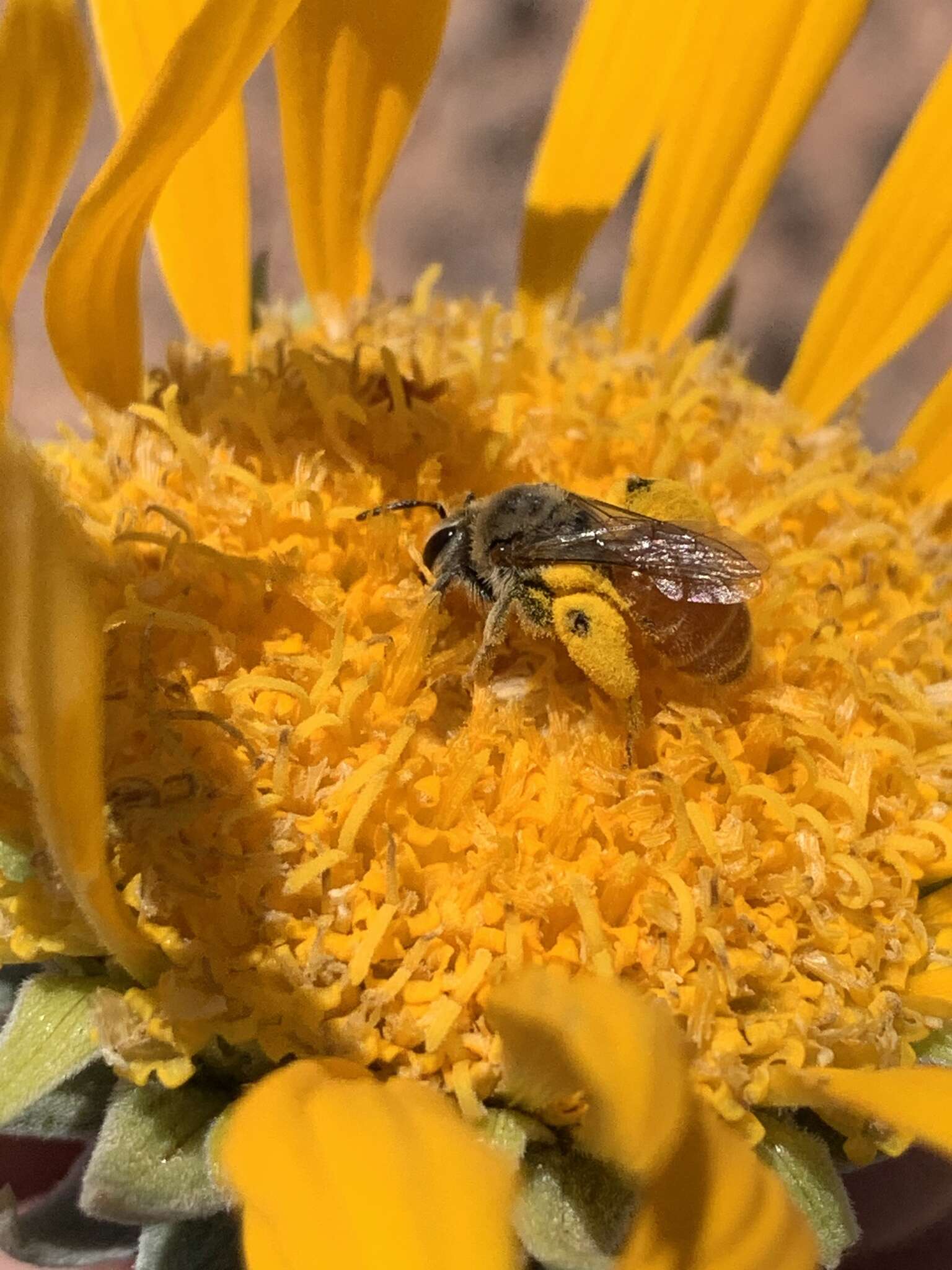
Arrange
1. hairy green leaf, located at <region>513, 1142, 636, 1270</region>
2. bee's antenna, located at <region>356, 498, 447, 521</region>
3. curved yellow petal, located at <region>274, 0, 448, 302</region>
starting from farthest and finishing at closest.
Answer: curved yellow petal, located at <region>274, 0, 448, 302</region> < bee's antenna, located at <region>356, 498, 447, 521</region> < hairy green leaf, located at <region>513, 1142, 636, 1270</region>

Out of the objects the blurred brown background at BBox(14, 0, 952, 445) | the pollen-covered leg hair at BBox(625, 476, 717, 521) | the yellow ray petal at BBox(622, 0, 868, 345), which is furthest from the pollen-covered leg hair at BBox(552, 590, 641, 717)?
the blurred brown background at BBox(14, 0, 952, 445)

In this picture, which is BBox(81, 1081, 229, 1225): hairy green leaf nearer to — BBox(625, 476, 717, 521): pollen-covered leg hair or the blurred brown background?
BBox(625, 476, 717, 521): pollen-covered leg hair

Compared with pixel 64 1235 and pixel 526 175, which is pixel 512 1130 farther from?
pixel 526 175

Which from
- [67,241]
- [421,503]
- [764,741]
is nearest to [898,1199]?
[764,741]

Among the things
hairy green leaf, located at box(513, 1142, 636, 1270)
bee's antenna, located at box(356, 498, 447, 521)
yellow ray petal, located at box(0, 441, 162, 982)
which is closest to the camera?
yellow ray petal, located at box(0, 441, 162, 982)

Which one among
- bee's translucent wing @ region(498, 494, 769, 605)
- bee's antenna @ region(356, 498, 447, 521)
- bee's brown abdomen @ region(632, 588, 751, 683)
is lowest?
bee's antenna @ region(356, 498, 447, 521)

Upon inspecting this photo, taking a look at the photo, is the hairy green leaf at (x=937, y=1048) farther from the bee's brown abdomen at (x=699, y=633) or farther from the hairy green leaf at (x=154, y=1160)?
the hairy green leaf at (x=154, y=1160)

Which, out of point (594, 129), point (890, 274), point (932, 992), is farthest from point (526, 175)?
point (932, 992)

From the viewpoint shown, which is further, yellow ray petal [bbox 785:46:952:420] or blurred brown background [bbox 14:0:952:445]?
blurred brown background [bbox 14:0:952:445]
